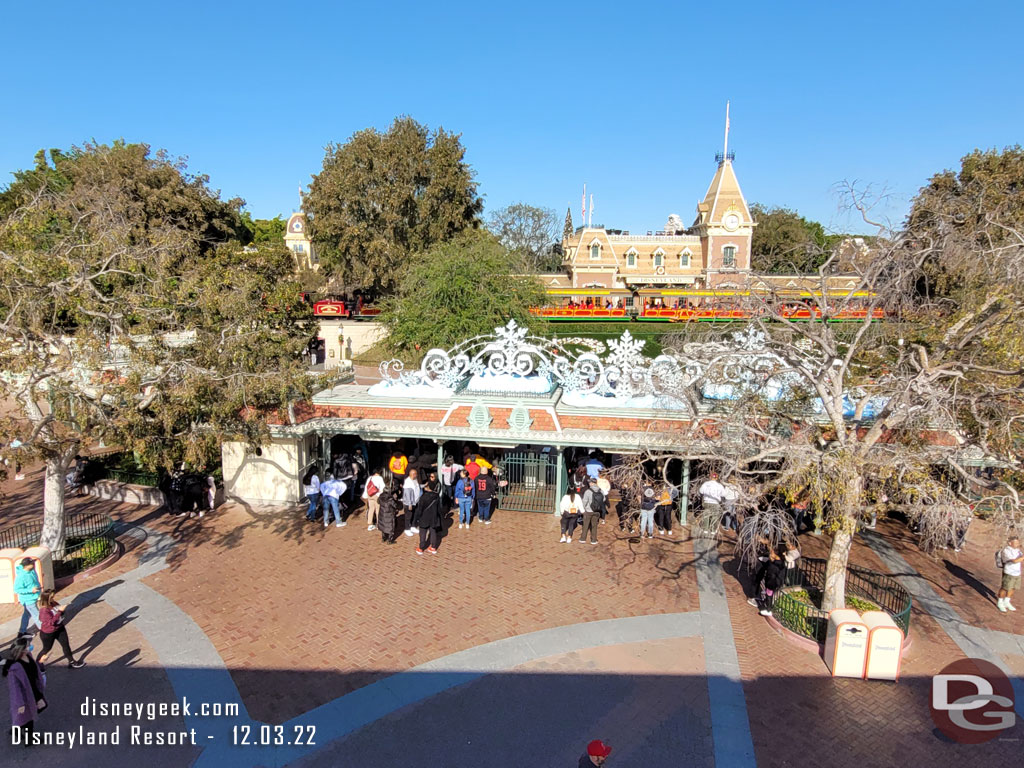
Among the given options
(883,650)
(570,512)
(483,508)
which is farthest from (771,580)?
(483,508)

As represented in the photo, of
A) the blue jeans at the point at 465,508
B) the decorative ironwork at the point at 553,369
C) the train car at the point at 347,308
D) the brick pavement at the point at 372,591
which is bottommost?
the brick pavement at the point at 372,591

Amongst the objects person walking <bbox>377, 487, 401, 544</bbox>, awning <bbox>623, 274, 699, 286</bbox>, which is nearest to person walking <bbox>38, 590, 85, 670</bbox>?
person walking <bbox>377, 487, 401, 544</bbox>

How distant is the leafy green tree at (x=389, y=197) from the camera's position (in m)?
37.3

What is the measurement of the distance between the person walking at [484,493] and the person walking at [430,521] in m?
1.59

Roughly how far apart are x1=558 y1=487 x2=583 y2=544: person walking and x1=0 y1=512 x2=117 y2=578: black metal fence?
9.06 metres

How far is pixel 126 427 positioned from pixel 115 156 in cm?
3003

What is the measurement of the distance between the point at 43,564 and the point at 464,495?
772 cm

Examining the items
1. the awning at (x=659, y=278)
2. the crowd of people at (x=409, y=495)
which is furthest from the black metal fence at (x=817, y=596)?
the awning at (x=659, y=278)

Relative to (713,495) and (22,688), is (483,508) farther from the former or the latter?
(22,688)

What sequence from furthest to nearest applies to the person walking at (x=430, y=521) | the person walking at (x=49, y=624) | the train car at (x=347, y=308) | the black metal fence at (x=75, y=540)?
the train car at (x=347, y=308) → the person walking at (x=430, y=521) → the black metal fence at (x=75, y=540) → the person walking at (x=49, y=624)

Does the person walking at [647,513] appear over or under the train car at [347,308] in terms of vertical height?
under

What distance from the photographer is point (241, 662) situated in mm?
9250

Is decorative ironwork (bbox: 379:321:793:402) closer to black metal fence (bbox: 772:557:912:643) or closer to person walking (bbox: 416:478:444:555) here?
person walking (bbox: 416:478:444:555)

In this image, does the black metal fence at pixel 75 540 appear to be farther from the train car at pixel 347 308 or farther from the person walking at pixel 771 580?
the train car at pixel 347 308
